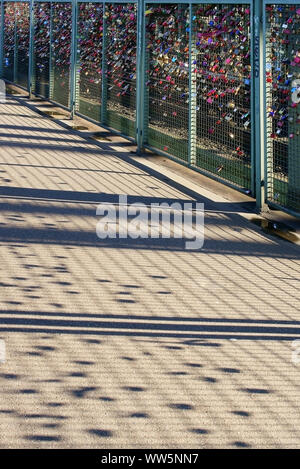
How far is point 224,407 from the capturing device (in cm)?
525

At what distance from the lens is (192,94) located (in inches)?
452

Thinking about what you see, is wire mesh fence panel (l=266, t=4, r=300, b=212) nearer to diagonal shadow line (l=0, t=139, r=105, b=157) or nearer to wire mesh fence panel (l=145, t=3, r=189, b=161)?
wire mesh fence panel (l=145, t=3, r=189, b=161)

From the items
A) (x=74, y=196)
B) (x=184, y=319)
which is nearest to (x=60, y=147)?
(x=74, y=196)

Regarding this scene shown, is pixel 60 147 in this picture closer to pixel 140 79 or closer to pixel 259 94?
pixel 140 79

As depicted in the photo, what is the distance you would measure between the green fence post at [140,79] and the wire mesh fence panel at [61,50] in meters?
3.71

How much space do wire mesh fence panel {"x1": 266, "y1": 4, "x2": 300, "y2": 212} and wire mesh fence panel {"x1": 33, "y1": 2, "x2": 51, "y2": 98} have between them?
29.2 feet

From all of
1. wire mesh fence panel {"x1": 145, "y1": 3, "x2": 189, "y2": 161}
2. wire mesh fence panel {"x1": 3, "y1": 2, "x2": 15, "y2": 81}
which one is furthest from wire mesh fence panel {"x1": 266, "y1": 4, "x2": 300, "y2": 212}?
wire mesh fence panel {"x1": 3, "y1": 2, "x2": 15, "y2": 81}

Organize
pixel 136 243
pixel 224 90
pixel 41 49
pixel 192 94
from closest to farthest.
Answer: pixel 136 243, pixel 224 90, pixel 192 94, pixel 41 49

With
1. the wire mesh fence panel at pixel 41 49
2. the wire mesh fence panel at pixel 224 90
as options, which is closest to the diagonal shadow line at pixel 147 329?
the wire mesh fence panel at pixel 224 90

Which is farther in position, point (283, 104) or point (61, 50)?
point (61, 50)

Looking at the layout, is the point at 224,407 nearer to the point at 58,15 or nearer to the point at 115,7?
the point at 115,7

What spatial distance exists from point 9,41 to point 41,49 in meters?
3.75

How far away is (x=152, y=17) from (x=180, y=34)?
3.36 feet

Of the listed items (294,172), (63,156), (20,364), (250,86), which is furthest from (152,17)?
(20,364)
